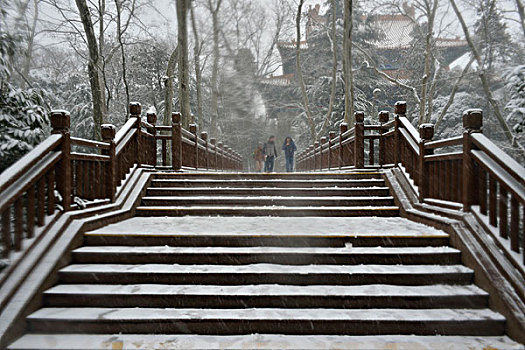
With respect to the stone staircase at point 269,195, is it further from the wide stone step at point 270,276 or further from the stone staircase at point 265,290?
the wide stone step at point 270,276

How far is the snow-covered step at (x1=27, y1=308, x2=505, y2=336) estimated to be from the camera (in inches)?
128

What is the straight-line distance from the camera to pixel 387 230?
4.67 m

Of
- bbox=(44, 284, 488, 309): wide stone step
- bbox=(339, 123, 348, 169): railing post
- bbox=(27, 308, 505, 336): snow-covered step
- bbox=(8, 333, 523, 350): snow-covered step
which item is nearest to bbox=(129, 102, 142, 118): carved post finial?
bbox=(44, 284, 488, 309): wide stone step

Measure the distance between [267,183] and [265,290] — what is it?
3.36 metres

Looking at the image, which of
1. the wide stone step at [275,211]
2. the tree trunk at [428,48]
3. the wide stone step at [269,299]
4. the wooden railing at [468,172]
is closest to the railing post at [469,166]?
the wooden railing at [468,172]

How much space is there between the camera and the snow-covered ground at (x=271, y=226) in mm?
4551

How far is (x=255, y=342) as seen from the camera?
312 cm

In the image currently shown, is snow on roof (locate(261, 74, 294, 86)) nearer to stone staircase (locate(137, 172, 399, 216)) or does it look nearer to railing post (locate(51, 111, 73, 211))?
stone staircase (locate(137, 172, 399, 216))

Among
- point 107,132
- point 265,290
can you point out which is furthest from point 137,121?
point 265,290

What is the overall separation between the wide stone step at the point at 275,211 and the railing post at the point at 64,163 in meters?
1.46

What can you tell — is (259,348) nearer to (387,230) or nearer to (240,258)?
(240,258)

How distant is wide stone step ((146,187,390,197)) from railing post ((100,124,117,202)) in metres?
0.96

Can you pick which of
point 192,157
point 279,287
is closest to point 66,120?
point 279,287

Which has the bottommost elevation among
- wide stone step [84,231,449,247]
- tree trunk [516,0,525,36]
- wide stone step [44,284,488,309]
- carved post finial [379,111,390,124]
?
wide stone step [44,284,488,309]
